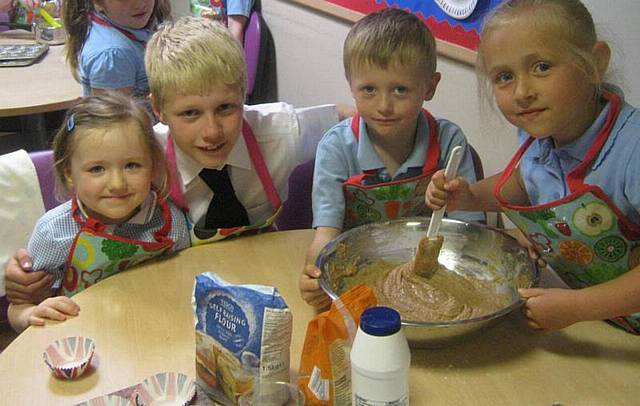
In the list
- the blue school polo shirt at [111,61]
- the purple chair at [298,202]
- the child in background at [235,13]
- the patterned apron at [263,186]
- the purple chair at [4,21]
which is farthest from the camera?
the purple chair at [4,21]

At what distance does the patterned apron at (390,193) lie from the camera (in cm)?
162

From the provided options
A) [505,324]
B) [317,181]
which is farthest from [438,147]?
[505,324]

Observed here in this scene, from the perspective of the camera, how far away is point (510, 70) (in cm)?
120

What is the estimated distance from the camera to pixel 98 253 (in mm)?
1484

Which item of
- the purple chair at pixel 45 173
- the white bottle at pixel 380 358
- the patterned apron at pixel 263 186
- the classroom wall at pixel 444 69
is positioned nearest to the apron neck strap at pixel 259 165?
the patterned apron at pixel 263 186

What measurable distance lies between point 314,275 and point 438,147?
1.82 ft

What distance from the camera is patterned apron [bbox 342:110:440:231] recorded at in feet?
5.32

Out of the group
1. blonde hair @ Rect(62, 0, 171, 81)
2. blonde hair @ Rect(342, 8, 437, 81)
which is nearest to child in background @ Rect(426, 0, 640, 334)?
blonde hair @ Rect(342, 8, 437, 81)

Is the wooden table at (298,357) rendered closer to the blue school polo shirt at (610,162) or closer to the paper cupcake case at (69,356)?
the paper cupcake case at (69,356)

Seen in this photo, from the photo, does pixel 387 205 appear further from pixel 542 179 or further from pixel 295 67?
pixel 295 67

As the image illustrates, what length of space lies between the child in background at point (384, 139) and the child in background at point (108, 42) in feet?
3.52

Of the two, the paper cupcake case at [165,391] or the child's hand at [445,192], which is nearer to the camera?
the paper cupcake case at [165,391]

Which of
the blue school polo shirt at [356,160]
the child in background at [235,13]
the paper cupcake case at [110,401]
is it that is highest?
the blue school polo shirt at [356,160]

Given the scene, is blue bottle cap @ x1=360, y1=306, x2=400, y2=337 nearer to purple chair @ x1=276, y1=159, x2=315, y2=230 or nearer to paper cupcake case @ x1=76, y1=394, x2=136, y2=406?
paper cupcake case @ x1=76, y1=394, x2=136, y2=406
